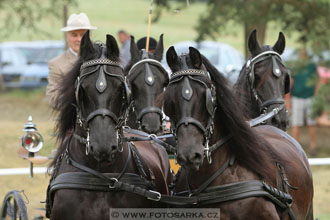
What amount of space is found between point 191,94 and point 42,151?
357 inches

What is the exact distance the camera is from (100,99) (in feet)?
15.4

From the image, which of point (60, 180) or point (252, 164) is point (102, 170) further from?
point (252, 164)

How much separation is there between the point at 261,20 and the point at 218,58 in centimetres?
467

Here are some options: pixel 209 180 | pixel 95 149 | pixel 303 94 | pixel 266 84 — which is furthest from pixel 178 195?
pixel 303 94

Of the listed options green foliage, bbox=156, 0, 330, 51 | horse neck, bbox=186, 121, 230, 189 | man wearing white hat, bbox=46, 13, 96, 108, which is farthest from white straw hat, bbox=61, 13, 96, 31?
green foliage, bbox=156, 0, 330, 51

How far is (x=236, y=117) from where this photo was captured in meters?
4.89

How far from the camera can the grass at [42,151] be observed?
10.4m

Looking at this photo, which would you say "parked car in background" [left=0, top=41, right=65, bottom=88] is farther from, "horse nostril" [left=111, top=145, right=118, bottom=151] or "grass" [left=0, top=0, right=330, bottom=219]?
"horse nostril" [left=111, top=145, right=118, bottom=151]

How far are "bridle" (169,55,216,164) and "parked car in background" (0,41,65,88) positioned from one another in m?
17.5

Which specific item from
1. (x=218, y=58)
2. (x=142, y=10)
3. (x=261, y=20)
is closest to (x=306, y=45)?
(x=261, y=20)

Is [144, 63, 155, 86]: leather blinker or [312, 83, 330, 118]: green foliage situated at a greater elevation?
[144, 63, 155, 86]: leather blinker

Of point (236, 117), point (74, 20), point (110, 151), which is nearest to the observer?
point (110, 151)

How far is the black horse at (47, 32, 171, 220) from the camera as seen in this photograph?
4672 mm

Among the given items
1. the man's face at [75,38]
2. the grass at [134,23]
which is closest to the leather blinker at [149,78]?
the man's face at [75,38]
